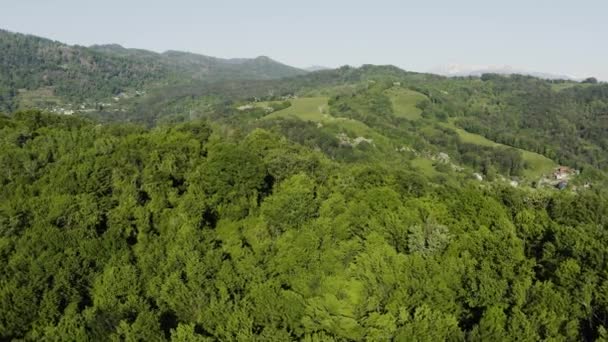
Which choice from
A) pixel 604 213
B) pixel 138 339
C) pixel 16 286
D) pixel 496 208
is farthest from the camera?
pixel 604 213

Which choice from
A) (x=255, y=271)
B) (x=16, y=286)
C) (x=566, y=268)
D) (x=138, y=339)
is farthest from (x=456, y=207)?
(x=16, y=286)

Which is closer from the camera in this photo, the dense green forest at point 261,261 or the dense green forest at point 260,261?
the dense green forest at point 261,261

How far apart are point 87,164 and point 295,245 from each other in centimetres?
3536

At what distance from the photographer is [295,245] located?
51.2 m

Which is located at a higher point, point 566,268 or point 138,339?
point 566,268

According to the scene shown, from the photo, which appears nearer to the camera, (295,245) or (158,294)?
(158,294)

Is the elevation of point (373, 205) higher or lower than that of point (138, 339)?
higher

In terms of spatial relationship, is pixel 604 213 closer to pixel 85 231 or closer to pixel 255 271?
pixel 255 271

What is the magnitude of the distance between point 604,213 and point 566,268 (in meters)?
47.7

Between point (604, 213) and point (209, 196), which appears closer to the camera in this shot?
point (209, 196)

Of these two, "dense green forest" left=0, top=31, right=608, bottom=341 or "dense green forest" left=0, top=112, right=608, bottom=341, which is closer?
"dense green forest" left=0, top=31, right=608, bottom=341

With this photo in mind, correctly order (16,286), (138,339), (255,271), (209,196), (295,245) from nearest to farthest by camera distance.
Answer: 1. (138,339)
2. (16,286)
3. (255,271)
4. (295,245)
5. (209,196)

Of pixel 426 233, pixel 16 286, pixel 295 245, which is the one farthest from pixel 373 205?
pixel 16 286

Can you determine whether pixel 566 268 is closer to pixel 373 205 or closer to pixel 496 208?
pixel 496 208
